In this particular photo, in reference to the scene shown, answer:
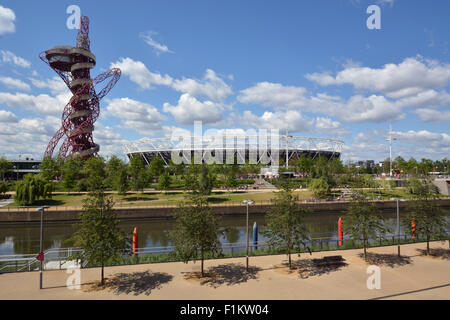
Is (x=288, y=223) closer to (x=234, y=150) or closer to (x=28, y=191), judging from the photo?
(x=28, y=191)

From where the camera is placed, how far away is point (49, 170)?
51.3 metres

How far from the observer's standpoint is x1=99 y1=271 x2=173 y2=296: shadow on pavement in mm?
10430

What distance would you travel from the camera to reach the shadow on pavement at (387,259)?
1363cm

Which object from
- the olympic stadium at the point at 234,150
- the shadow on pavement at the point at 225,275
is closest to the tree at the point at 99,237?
the shadow on pavement at the point at 225,275

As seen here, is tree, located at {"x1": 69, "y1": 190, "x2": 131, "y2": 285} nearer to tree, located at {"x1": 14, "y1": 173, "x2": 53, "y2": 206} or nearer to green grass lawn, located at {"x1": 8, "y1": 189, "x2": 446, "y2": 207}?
green grass lawn, located at {"x1": 8, "y1": 189, "x2": 446, "y2": 207}

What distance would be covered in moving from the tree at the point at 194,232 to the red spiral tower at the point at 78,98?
64461 mm

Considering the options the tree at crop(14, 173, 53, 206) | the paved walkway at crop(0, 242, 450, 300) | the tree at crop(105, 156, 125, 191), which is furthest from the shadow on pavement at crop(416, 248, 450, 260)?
the tree at crop(14, 173, 53, 206)

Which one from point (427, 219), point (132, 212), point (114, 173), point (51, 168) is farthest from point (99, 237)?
point (51, 168)

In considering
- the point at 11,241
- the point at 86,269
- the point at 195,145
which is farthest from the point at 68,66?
the point at 86,269

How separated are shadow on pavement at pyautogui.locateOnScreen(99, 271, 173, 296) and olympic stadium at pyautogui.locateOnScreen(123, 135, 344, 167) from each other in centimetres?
7289

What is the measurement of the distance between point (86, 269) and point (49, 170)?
47410 millimetres

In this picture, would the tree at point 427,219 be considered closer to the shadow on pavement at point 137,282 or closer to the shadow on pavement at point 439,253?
the shadow on pavement at point 439,253

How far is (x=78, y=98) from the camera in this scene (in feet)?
220
